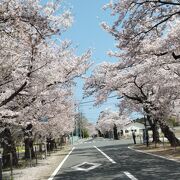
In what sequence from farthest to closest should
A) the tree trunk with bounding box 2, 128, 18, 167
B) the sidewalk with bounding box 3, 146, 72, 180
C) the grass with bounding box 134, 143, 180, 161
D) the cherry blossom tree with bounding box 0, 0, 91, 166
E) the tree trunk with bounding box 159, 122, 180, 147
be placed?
the tree trunk with bounding box 159, 122, 180, 147 < the tree trunk with bounding box 2, 128, 18, 167 < the grass with bounding box 134, 143, 180, 161 < the sidewalk with bounding box 3, 146, 72, 180 < the cherry blossom tree with bounding box 0, 0, 91, 166

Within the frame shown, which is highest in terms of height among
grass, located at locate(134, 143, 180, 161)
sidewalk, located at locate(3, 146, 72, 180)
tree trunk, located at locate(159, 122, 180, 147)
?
tree trunk, located at locate(159, 122, 180, 147)

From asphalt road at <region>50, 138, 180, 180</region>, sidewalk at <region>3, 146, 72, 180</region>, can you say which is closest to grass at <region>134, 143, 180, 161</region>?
asphalt road at <region>50, 138, 180, 180</region>

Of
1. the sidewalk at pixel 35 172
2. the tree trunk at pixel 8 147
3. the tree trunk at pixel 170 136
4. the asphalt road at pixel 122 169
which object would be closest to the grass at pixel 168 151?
the tree trunk at pixel 170 136

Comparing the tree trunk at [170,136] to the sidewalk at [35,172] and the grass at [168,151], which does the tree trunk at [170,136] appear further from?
the sidewalk at [35,172]

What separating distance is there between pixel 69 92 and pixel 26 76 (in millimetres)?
13308

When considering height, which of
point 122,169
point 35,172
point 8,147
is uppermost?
point 8,147

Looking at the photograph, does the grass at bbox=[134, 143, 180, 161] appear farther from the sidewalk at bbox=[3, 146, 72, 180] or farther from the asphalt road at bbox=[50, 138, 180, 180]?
the sidewalk at bbox=[3, 146, 72, 180]

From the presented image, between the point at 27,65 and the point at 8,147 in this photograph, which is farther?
the point at 8,147

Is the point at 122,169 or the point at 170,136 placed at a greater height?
the point at 170,136

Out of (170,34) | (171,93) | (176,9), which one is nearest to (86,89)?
(171,93)

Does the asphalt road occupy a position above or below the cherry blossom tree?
below

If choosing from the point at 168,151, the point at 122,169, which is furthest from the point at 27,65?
the point at 168,151

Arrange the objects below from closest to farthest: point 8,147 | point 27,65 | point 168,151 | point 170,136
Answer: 1. point 27,65
2. point 8,147
3. point 168,151
4. point 170,136

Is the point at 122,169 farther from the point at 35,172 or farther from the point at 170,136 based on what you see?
the point at 170,136
